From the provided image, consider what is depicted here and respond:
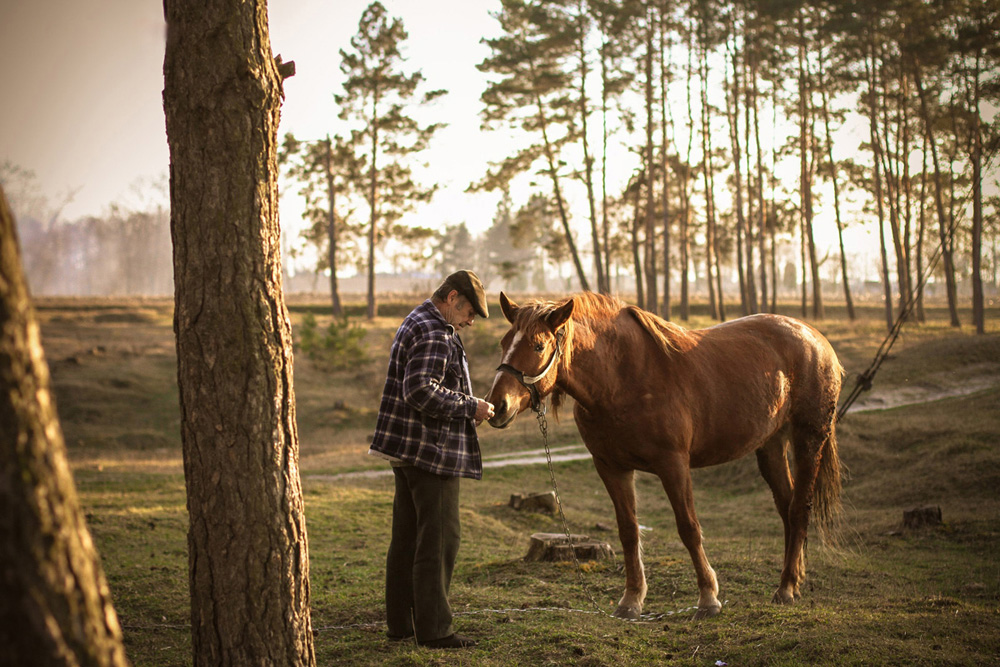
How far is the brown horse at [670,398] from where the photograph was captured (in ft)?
16.0

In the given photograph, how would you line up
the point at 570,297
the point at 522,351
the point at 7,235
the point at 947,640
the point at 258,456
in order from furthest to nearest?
1. the point at 570,297
2. the point at 522,351
3. the point at 947,640
4. the point at 258,456
5. the point at 7,235

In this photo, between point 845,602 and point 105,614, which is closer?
point 105,614

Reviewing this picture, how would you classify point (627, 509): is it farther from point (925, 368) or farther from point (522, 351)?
point (925, 368)

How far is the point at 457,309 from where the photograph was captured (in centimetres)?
459

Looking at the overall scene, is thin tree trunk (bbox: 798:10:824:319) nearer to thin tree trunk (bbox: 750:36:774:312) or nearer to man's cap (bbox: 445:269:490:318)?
thin tree trunk (bbox: 750:36:774:312)

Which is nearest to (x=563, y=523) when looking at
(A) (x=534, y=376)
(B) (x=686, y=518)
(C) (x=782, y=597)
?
(B) (x=686, y=518)

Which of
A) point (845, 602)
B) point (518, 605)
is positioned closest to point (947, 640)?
point (845, 602)

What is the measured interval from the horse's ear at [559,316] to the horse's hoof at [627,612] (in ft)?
7.21

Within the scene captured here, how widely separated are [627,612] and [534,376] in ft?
6.62

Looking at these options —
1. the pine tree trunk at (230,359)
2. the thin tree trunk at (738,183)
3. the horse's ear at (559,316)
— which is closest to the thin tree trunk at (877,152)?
the thin tree trunk at (738,183)

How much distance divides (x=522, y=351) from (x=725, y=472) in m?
9.15

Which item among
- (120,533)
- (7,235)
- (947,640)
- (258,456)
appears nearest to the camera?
(7,235)

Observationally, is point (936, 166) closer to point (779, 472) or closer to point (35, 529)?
point (779, 472)

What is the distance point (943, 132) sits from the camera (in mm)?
30578
